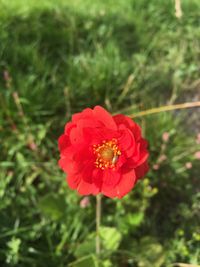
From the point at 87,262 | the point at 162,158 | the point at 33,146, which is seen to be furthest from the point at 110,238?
the point at 33,146

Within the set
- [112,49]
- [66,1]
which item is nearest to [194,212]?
[112,49]

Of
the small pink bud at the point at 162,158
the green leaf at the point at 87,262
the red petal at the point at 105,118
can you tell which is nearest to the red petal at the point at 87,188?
the red petal at the point at 105,118

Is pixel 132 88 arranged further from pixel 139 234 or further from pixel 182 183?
pixel 139 234

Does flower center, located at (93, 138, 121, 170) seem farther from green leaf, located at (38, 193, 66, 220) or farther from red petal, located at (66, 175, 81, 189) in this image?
green leaf, located at (38, 193, 66, 220)

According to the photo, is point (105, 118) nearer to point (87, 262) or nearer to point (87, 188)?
point (87, 188)

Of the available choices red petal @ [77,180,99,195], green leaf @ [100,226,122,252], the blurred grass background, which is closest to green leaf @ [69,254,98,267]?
the blurred grass background

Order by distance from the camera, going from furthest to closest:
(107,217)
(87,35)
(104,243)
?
(87,35)
(107,217)
(104,243)

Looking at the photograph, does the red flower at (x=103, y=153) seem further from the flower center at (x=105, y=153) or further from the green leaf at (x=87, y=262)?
the green leaf at (x=87, y=262)

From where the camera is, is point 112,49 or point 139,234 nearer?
point 139,234
